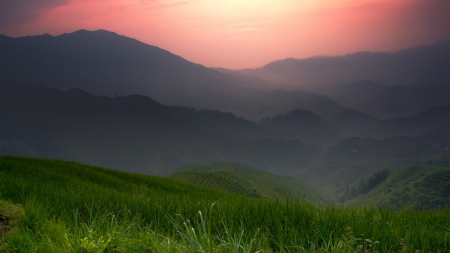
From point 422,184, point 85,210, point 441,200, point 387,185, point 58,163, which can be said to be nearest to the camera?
point 85,210

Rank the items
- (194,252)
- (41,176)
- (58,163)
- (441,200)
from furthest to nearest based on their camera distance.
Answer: (441,200)
(58,163)
(41,176)
(194,252)

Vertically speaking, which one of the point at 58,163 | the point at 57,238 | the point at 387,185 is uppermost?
the point at 57,238

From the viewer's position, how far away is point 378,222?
5.12 metres

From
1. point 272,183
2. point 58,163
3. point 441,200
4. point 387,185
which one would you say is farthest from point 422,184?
point 58,163

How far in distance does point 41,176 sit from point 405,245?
38.0 feet

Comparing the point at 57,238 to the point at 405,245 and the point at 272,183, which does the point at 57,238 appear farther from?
the point at 272,183

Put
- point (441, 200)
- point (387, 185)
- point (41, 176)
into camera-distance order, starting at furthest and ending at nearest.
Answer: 1. point (387, 185)
2. point (441, 200)
3. point (41, 176)

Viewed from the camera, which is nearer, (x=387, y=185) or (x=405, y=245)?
(x=405, y=245)

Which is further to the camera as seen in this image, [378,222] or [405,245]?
[378,222]

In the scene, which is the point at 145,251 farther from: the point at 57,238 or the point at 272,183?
the point at 272,183

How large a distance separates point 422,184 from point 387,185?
32573 millimetres

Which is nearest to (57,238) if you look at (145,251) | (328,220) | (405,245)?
(145,251)

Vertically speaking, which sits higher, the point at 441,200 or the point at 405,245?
the point at 405,245

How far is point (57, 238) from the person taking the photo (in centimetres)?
402
